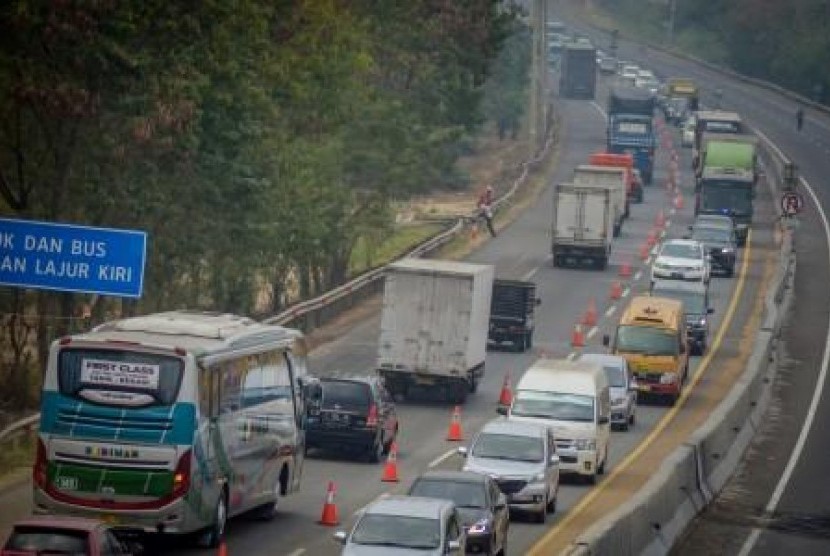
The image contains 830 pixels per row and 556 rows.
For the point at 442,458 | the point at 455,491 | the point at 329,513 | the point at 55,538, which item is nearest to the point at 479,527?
the point at 455,491

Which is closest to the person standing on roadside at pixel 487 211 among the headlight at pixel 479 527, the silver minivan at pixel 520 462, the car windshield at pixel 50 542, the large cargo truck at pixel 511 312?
the large cargo truck at pixel 511 312

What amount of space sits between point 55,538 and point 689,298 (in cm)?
4200

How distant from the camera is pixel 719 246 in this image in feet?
267

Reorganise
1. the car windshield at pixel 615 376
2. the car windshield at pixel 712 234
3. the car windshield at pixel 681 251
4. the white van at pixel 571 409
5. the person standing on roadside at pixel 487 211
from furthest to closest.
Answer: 1. the person standing on roadside at pixel 487 211
2. the car windshield at pixel 712 234
3. the car windshield at pixel 681 251
4. the car windshield at pixel 615 376
5. the white van at pixel 571 409

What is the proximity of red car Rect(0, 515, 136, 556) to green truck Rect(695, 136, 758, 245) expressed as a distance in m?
73.2

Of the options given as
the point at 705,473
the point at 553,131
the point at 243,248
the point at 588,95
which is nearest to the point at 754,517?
the point at 705,473

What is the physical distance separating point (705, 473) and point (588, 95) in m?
128

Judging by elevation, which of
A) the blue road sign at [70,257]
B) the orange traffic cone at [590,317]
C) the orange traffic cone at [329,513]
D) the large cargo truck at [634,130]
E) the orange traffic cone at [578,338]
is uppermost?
the large cargo truck at [634,130]

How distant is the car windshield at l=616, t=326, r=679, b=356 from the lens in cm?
5422

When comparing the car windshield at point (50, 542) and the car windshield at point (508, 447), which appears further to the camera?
the car windshield at point (508, 447)

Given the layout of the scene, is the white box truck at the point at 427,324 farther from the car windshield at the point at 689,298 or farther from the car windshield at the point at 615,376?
the car windshield at the point at 689,298

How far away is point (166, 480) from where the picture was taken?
1152 inches

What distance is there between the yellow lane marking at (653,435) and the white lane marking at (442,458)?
3.05m

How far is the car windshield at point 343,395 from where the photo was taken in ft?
135
